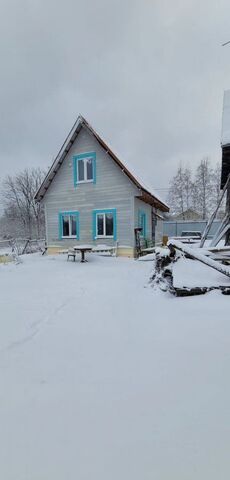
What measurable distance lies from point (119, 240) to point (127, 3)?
29.7 feet

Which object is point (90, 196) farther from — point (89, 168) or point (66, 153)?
point (66, 153)

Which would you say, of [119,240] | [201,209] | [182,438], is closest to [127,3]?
[119,240]

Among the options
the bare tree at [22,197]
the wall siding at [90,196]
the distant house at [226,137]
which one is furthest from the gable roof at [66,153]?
the bare tree at [22,197]

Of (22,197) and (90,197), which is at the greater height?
(22,197)

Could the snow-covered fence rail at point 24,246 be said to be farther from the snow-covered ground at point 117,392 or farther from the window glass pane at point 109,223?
the snow-covered ground at point 117,392

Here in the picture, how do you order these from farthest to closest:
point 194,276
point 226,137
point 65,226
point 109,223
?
point 65,226 → point 109,223 → point 226,137 → point 194,276

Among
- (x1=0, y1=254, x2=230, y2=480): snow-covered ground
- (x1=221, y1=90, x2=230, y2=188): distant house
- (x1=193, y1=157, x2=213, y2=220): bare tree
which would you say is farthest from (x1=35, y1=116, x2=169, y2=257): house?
(x1=193, y1=157, x2=213, y2=220): bare tree

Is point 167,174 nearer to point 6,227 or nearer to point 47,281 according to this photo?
point 6,227

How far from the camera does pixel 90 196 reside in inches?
495

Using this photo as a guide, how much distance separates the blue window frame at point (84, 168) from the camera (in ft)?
40.8

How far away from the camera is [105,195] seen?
1217cm

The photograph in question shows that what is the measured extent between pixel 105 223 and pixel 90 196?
5.43 feet

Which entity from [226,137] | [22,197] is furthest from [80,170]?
[22,197]

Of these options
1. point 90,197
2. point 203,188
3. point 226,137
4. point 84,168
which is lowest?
point 90,197
